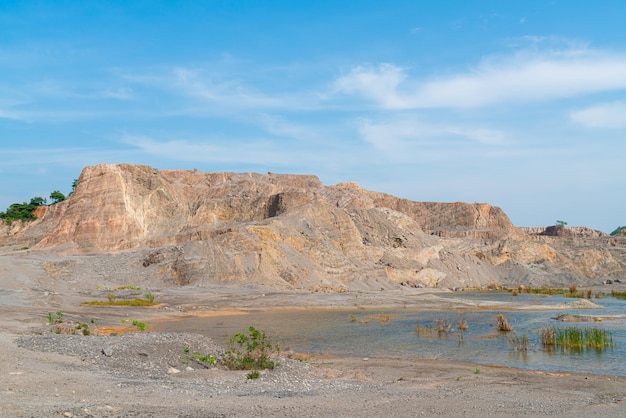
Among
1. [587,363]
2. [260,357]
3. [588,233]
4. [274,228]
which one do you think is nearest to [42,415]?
[260,357]

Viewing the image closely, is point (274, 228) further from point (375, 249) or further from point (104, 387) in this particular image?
point (104, 387)

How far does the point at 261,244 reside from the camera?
2202 inches

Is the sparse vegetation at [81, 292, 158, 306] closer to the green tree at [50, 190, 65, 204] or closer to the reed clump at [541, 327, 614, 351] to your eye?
the reed clump at [541, 327, 614, 351]

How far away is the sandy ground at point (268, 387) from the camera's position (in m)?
10.2

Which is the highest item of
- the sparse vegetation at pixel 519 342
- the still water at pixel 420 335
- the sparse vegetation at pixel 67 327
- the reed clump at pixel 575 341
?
the sparse vegetation at pixel 67 327

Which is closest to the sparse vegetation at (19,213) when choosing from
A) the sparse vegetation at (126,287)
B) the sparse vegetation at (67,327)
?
the sparse vegetation at (126,287)

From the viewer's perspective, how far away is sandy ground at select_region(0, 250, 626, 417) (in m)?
10.2

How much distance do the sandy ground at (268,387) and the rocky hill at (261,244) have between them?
105 ft

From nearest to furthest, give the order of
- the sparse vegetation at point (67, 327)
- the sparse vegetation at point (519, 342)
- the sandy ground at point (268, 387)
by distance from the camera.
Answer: the sandy ground at point (268, 387)
the sparse vegetation at point (67, 327)
the sparse vegetation at point (519, 342)

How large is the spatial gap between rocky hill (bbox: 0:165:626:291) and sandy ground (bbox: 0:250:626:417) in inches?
1264

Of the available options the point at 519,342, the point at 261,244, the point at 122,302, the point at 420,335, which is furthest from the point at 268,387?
the point at 261,244

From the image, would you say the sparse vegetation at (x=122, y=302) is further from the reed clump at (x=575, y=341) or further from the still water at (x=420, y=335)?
the reed clump at (x=575, y=341)

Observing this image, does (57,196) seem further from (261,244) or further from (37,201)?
(261,244)

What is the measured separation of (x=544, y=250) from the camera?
9362 centimetres
